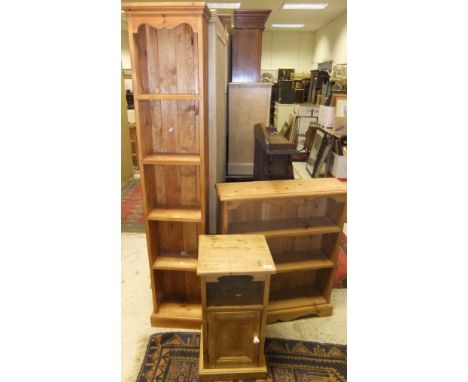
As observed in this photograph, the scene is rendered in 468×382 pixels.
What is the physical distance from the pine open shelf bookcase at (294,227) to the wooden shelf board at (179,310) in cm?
52

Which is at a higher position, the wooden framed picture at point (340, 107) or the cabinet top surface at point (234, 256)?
the wooden framed picture at point (340, 107)

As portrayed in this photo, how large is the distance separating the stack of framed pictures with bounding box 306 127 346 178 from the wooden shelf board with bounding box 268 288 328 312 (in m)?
2.96

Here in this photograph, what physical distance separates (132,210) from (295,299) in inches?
103

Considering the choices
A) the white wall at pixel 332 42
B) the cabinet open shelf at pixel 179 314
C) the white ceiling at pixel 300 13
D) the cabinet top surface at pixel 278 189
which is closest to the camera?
the cabinet top surface at pixel 278 189

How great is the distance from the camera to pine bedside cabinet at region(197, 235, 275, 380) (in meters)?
1.49

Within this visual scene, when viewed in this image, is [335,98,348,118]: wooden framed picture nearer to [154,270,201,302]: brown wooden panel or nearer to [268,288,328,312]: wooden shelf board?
[268,288,328,312]: wooden shelf board

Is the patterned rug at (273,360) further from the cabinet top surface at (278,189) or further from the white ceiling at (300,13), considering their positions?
the white ceiling at (300,13)

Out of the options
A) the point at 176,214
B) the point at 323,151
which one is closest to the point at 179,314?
the point at 176,214

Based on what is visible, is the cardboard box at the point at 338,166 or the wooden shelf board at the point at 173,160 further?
the cardboard box at the point at 338,166

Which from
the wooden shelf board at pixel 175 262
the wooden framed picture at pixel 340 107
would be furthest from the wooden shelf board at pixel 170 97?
the wooden framed picture at pixel 340 107

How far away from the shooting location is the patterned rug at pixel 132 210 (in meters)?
3.45

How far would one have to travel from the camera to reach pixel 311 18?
23.7 ft

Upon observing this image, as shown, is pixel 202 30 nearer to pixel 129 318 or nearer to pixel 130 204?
pixel 129 318

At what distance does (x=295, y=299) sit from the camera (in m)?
2.17
